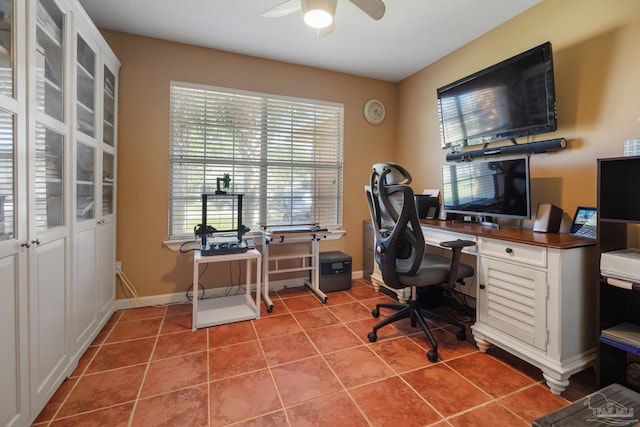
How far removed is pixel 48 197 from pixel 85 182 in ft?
1.61

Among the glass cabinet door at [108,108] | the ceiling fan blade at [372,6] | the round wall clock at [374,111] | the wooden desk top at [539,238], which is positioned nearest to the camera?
the wooden desk top at [539,238]

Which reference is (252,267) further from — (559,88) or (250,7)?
(559,88)

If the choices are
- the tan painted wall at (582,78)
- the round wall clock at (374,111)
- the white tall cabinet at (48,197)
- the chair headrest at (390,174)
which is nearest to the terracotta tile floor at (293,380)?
the white tall cabinet at (48,197)

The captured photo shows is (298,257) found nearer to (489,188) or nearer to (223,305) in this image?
(223,305)

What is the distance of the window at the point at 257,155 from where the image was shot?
295cm

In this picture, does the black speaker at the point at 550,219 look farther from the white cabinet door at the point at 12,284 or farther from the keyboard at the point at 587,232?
the white cabinet door at the point at 12,284

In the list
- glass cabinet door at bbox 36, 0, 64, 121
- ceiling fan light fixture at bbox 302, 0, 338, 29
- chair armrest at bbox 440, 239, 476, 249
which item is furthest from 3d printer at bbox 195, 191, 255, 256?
chair armrest at bbox 440, 239, 476, 249

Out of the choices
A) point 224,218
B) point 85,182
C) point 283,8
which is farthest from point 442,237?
point 85,182

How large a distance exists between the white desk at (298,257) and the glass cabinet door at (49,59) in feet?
5.83

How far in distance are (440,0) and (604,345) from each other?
250 centimetres

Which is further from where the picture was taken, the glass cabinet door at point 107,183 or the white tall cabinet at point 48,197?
the glass cabinet door at point 107,183

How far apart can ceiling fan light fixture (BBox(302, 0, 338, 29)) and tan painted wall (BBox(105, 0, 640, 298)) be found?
1.58m

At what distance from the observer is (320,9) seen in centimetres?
165

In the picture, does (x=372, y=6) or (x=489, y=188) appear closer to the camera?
(x=372, y=6)
